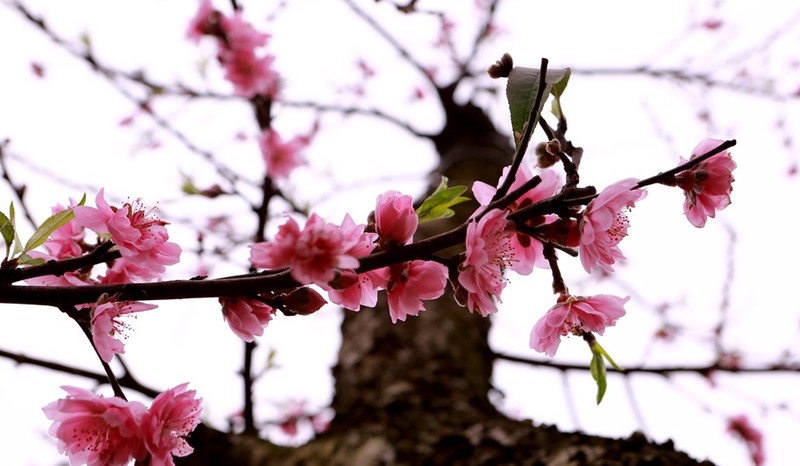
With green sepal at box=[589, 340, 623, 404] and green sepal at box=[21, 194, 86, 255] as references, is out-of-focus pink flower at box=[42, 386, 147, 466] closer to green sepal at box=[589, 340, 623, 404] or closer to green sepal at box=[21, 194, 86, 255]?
green sepal at box=[21, 194, 86, 255]

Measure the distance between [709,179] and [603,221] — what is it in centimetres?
20

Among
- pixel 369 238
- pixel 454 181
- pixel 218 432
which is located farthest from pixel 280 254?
pixel 454 181

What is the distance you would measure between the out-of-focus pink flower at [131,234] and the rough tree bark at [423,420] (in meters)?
0.80

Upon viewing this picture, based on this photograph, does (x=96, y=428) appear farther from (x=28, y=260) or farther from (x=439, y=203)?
(x=439, y=203)

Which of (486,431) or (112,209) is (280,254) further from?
(486,431)

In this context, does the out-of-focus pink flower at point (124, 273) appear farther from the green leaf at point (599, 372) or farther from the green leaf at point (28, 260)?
the green leaf at point (599, 372)

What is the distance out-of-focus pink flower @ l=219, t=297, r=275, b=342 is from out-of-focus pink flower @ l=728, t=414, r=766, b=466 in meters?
3.29

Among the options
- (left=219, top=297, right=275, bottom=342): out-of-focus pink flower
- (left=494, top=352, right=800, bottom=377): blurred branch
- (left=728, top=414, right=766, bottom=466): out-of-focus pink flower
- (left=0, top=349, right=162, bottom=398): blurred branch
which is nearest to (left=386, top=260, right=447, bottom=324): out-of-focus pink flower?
(left=219, top=297, right=275, bottom=342): out-of-focus pink flower

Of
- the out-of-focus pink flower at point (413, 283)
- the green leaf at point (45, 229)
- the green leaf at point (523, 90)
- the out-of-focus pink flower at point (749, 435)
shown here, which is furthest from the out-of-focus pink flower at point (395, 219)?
the out-of-focus pink flower at point (749, 435)

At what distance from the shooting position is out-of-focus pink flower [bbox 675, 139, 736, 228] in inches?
30.2

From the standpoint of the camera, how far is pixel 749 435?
3277 mm

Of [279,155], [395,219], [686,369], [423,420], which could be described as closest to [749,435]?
[686,369]

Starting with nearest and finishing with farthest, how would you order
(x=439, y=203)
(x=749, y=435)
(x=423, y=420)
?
(x=439, y=203) → (x=423, y=420) → (x=749, y=435)

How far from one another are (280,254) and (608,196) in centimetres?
36
